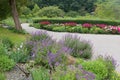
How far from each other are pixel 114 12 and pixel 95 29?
58.4ft

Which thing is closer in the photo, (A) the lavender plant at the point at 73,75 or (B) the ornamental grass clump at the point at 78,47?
(A) the lavender plant at the point at 73,75

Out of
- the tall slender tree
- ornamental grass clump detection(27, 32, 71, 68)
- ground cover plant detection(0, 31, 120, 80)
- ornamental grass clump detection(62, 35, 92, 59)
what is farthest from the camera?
the tall slender tree

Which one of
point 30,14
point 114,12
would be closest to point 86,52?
point 114,12

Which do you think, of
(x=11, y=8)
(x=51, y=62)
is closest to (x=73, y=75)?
(x=51, y=62)

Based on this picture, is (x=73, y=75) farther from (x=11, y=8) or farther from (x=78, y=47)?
(x=11, y=8)

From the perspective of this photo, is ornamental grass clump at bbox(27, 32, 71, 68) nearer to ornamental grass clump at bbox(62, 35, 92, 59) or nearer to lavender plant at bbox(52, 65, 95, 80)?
lavender plant at bbox(52, 65, 95, 80)

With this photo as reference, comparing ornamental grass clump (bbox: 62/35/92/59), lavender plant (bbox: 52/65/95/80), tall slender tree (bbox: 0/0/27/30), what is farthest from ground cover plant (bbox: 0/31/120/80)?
tall slender tree (bbox: 0/0/27/30)

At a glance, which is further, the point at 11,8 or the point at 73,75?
the point at 11,8

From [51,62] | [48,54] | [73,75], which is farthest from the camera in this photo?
[48,54]

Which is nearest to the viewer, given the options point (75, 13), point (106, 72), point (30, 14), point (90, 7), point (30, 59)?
point (106, 72)

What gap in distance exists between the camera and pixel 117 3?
43.4 m

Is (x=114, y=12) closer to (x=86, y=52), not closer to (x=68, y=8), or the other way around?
(x=68, y=8)

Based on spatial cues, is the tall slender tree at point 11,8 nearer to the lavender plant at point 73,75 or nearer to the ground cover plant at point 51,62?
the ground cover plant at point 51,62

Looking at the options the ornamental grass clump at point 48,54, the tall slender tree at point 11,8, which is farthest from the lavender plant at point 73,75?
the tall slender tree at point 11,8
